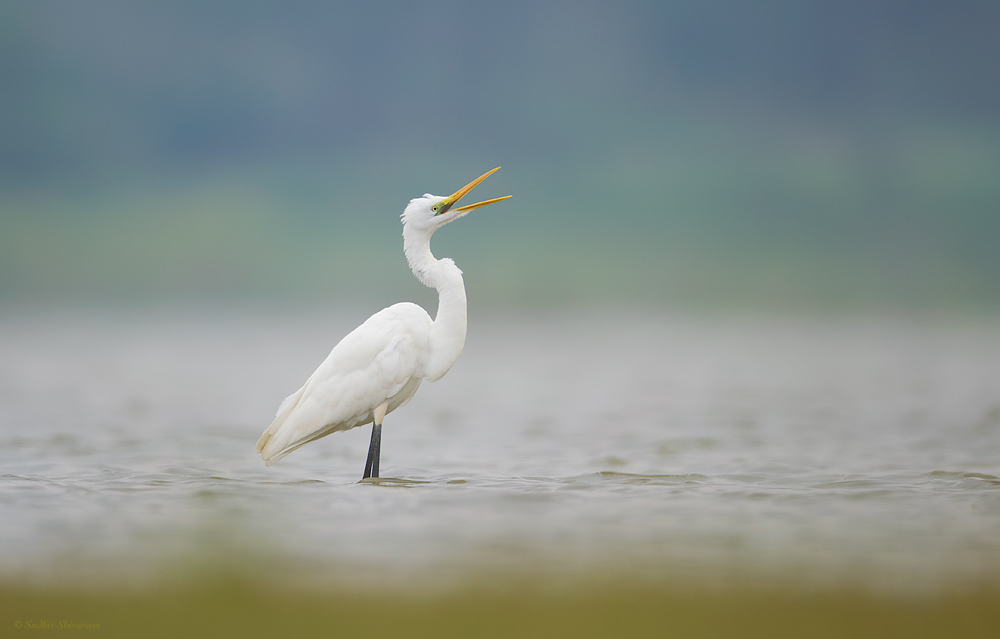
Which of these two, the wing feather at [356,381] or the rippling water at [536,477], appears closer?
the rippling water at [536,477]

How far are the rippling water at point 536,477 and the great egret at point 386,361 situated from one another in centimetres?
29

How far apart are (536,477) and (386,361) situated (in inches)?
41.0

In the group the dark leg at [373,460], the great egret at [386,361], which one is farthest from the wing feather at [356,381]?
the dark leg at [373,460]

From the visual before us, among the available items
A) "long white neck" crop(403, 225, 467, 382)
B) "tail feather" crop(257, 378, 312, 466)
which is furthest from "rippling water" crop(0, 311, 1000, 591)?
"long white neck" crop(403, 225, 467, 382)

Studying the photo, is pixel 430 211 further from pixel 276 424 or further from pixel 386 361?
pixel 276 424

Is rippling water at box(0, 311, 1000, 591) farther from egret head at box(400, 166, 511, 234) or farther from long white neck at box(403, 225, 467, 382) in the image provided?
egret head at box(400, 166, 511, 234)

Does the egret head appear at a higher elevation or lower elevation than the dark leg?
higher

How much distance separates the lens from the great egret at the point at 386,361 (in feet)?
15.2

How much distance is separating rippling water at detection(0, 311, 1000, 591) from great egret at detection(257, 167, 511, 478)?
0.96 feet

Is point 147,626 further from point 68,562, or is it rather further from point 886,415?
point 886,415

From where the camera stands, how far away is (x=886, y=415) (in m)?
7.29

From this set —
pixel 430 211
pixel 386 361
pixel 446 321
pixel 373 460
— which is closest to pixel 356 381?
pixel 386 361

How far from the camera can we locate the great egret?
464 centimetres

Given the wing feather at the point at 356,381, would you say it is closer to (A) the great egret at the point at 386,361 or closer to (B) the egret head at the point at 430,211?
(A) the great egret at the point at 386,361
